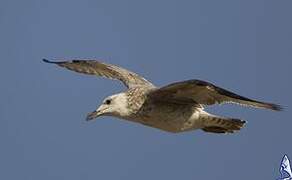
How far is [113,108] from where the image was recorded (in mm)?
9734

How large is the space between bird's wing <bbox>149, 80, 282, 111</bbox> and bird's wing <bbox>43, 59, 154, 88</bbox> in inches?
81.8

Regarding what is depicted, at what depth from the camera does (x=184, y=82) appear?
341 inches

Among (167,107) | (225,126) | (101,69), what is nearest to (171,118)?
(167,107)

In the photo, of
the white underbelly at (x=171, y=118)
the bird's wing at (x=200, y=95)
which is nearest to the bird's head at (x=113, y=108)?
the white underbelly at (x=171, y=118)

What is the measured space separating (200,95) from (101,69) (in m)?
3.53

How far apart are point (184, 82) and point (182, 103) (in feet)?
4.15

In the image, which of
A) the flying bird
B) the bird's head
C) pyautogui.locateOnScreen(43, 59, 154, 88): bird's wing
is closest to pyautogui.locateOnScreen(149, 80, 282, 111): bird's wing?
the flying bird

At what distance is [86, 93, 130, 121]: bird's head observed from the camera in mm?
9727

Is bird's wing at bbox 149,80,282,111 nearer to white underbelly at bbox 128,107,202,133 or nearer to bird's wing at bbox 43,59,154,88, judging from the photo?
white underbelly at bbox 128,107,202,133

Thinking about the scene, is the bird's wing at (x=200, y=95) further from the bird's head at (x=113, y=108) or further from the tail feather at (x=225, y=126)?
the tail feather at (x=225, y=126)

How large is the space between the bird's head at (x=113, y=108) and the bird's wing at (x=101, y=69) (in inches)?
72.3

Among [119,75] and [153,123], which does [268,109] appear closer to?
[153,123]

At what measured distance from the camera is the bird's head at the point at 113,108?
9727mm

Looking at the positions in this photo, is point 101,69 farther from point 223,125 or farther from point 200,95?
point 200,95
